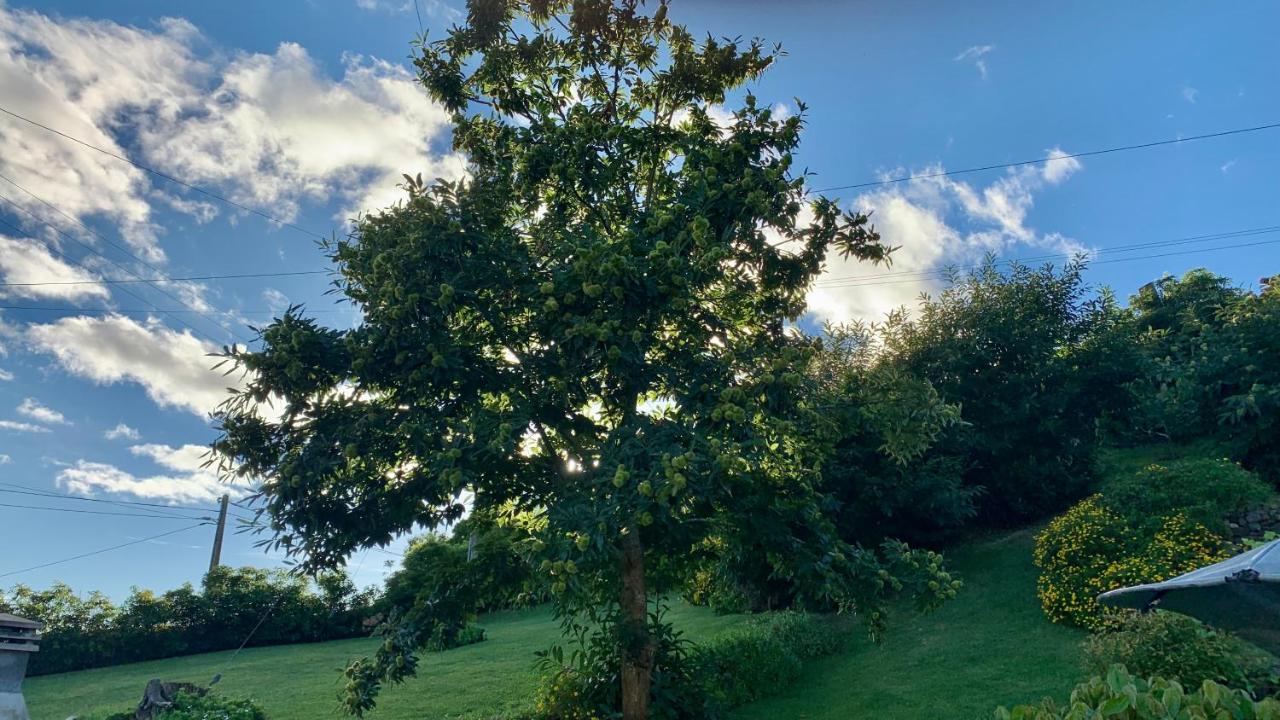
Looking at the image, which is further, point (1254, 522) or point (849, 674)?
point (1254, 522)

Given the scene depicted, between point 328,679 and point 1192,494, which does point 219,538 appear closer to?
point 328,679

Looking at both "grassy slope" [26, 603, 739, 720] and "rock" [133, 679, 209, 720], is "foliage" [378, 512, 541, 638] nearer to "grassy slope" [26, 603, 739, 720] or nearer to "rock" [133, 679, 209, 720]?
"grassy slope" [26, 603, 739, 720]

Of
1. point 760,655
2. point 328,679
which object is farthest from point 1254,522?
point 328,679

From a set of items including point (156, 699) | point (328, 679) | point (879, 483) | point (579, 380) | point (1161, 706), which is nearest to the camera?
point (1161, 706)

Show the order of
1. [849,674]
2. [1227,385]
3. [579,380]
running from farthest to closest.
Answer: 1. [1227,385]
2. [849,674]
3. [579,380]

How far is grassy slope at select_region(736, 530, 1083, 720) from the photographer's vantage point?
11750mm

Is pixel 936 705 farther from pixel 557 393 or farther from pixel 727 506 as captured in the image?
pixel 557 393

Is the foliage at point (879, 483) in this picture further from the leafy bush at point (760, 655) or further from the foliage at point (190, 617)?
the foliage at point (190, 617)

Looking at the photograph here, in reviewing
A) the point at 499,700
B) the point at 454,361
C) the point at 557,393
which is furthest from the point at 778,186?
the point at 499,700

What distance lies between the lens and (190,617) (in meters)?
24.7

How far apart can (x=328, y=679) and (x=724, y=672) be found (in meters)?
9.84

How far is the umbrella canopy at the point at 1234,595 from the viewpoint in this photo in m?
4.45

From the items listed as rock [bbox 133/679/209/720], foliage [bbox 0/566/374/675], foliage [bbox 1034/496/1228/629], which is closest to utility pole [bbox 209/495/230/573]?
foliage [bbox 0/566/374/675]

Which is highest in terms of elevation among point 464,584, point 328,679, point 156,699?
point 464,584
